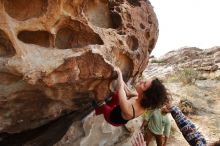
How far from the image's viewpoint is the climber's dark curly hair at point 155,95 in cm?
584

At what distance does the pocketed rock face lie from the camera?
5.73 metres

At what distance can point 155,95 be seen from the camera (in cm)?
586

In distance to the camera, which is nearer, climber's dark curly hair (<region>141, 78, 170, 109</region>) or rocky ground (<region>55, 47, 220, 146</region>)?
climber's dark curly hair (<region>141, 78, 170, 109</region>)

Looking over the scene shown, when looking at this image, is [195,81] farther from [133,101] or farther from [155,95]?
[155,95]

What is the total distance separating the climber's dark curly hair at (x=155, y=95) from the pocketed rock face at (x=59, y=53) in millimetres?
731

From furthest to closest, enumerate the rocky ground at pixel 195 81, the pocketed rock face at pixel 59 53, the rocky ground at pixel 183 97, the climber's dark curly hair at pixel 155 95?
the rocky ground at pixel 195 81, the rocky ground at pixel 183 97, the climber's dark curly hair at pixel 155 95, the pocketed rock face at pixel 59 53

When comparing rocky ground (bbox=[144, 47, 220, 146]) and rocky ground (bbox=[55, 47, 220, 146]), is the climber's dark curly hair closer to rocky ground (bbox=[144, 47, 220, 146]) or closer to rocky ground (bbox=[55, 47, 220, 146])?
rocky ground (bbox=[55, 47, 220, 146])

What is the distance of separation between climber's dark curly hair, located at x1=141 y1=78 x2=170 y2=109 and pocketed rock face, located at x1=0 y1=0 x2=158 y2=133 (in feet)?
2.40

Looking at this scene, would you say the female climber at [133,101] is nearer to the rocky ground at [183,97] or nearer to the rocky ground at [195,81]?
the rocky ground at [183,97]

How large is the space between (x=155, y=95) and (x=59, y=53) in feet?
4.50

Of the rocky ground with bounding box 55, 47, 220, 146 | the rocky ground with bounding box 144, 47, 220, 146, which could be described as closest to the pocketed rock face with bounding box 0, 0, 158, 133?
the rocky ground with bounding box 55, 47, 220, 146

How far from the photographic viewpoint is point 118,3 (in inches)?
280

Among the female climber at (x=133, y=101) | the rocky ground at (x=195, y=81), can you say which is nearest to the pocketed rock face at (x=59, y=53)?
the female climber at (x=133, y=101)

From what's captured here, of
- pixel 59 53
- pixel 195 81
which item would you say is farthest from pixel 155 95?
pixel 195 81
